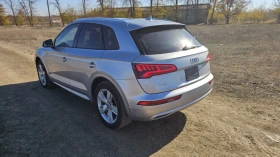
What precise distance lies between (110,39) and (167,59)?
41.7 inches

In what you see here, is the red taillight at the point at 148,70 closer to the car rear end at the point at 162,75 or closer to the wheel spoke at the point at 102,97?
the car rear end at the point at 162,75

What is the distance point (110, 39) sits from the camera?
3348 millimetres

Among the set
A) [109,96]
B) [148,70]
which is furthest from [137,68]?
[109,96]

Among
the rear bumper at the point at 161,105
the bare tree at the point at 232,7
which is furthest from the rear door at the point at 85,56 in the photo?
the bare tree at the point at 232,7

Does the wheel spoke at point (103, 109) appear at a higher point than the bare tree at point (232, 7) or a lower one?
lower

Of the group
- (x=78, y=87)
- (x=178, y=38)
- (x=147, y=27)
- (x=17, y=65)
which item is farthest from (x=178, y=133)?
(x=17, y=65)

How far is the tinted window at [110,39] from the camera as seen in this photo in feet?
10.6

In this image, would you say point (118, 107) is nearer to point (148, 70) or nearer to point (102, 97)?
point (102, 97)

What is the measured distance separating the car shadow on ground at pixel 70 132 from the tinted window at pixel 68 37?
1.28m

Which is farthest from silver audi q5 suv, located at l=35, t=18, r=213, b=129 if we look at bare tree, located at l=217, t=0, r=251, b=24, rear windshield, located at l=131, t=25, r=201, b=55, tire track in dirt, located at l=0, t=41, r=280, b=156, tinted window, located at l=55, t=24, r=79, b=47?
bare tree, located at l=217, t=0, r=251, b=24

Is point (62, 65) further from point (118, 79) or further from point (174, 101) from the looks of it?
point (174, 101)

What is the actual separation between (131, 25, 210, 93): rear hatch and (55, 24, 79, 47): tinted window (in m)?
1.71

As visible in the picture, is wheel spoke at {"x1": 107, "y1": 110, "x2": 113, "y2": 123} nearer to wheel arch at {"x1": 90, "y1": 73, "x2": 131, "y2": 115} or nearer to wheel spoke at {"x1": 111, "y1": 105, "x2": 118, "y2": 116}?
wheel spoke at {"x1": 111, "y1": 105, "x2": 118, "y2": 116}

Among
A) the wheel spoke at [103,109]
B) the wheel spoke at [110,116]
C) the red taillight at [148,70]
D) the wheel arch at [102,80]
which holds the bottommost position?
the wheel spoke at [110,116]
